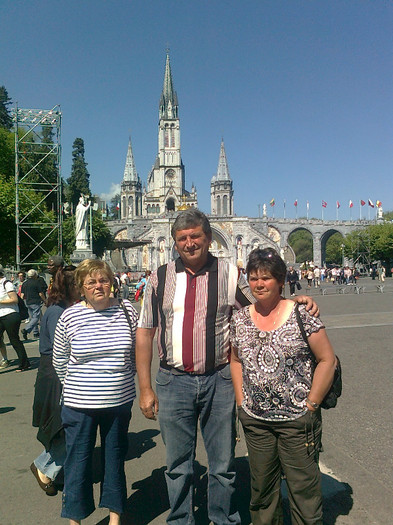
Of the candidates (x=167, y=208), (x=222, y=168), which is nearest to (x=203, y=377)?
(x=167, y=208)

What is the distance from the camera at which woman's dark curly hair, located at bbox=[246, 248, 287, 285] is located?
2598 mm

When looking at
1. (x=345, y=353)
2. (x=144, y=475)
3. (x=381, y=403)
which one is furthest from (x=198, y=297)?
(x=345, y=353)

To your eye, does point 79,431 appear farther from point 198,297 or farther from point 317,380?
point 317,380

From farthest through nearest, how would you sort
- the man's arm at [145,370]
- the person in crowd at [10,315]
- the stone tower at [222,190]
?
the stone tower at [222,190] < the person in crowd at [10,315] < the man's arm at [145,370]

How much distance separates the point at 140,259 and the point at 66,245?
31.4 meters

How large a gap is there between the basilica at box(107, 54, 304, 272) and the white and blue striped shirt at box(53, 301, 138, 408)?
63317 millimetres

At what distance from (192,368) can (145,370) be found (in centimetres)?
29

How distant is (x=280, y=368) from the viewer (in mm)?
2479

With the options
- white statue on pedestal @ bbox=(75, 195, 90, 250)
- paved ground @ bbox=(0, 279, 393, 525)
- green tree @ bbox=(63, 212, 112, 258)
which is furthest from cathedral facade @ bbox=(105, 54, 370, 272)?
paved ground @ bbox=(0, 279, 393, 525)

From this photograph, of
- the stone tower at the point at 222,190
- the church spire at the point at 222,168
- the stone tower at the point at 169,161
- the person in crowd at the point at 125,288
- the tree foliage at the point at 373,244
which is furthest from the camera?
the church spire at the point at 222,168

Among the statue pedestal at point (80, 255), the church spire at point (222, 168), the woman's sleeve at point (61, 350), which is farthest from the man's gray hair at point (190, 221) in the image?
the church spire at point (222, 168)

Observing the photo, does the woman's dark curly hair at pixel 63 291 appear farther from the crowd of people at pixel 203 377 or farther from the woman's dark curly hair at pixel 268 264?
the woman's dark curly hair at pixel 268 264

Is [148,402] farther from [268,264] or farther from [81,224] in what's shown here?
[81,224]

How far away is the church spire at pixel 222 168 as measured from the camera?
93875 millimetres
